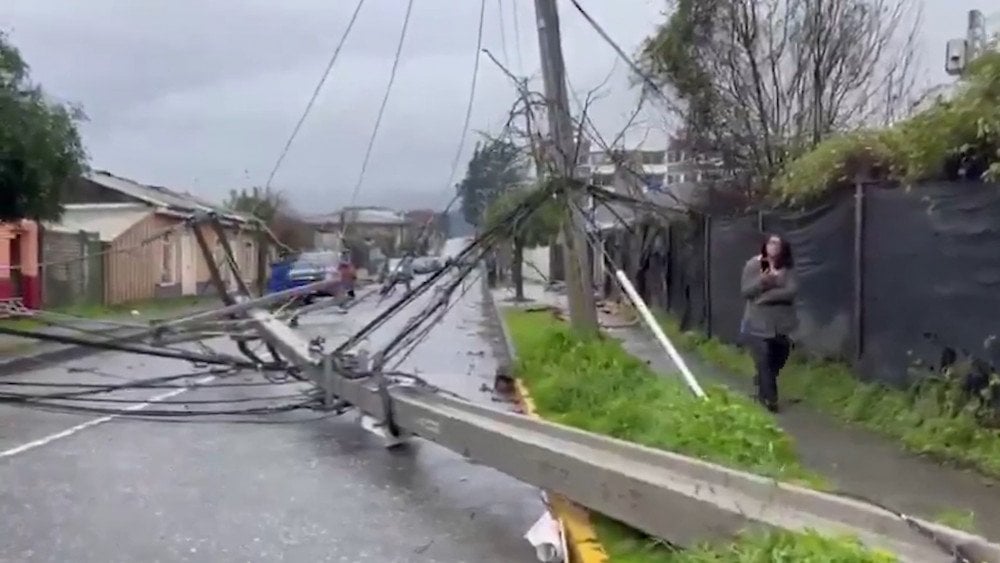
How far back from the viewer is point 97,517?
851cm

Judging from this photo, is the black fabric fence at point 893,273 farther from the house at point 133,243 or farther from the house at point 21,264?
the house at point 133,243

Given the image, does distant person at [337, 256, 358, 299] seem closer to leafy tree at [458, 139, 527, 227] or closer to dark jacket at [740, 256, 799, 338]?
leafy tree at [458, 139, 527, 227]

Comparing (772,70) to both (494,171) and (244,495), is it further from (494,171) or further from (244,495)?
(244,495)

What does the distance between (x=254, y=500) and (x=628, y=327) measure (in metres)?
15.8

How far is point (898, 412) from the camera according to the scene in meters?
10.5

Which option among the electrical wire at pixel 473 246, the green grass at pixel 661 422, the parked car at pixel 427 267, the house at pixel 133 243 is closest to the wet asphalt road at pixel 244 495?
the green grass at pixel 661 422

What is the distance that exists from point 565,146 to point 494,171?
8608mm

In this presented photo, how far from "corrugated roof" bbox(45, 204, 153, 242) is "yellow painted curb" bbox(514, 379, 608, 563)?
3891cm

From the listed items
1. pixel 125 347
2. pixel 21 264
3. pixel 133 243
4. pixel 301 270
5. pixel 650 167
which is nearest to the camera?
pixel 125 347

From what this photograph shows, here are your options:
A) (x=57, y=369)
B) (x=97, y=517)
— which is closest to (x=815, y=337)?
(x=97, y=517)

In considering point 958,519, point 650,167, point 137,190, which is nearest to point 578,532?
point 958,519

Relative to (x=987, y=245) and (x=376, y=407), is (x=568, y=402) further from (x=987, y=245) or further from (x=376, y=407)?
(x=987, y=245)

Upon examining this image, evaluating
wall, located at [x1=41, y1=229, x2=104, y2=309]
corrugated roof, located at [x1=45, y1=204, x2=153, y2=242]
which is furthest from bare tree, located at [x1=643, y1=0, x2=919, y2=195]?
corrugated roof, located at [x1=45, y1=204, x2=153, y2=242]

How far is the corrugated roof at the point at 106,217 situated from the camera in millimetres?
45844
